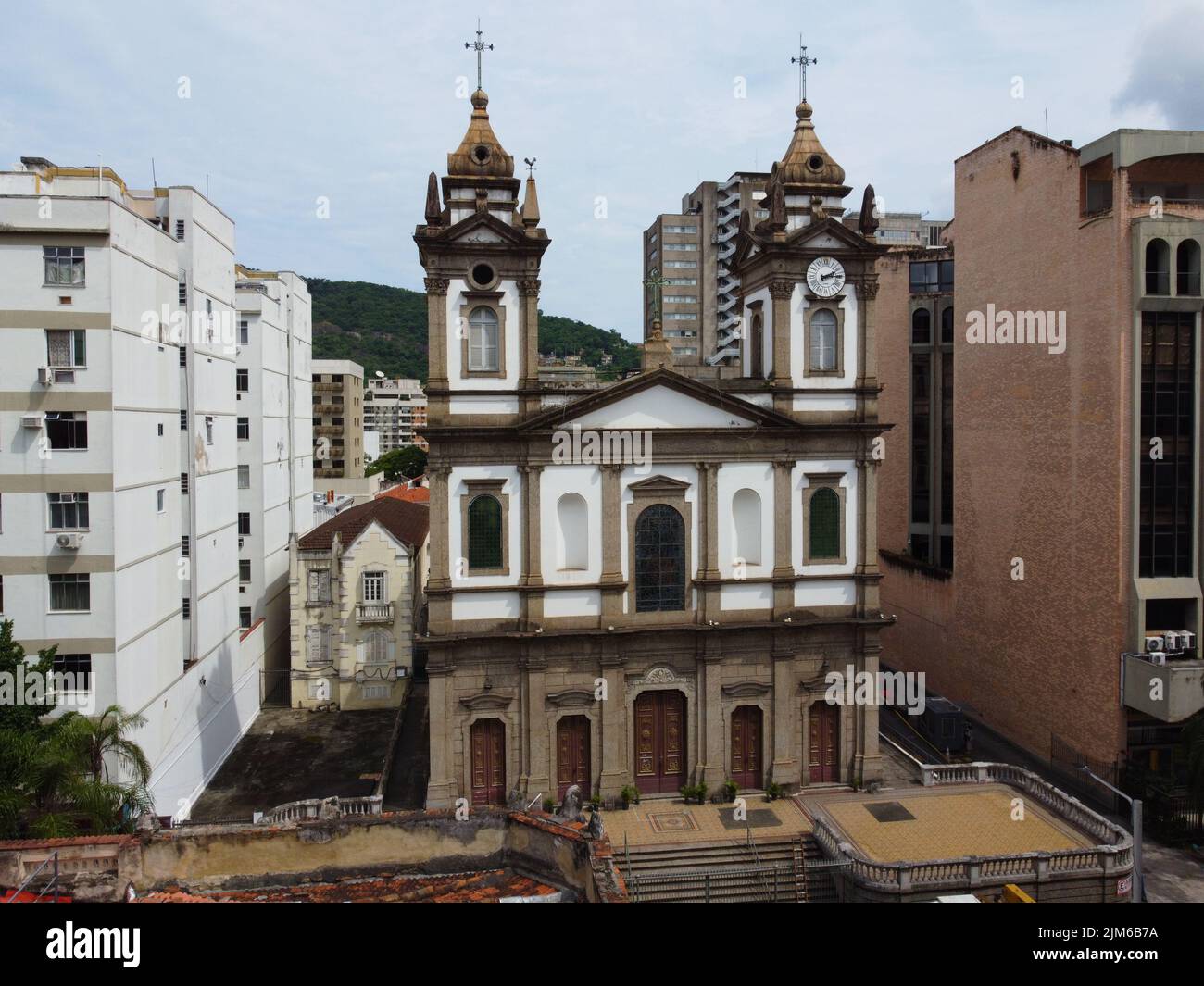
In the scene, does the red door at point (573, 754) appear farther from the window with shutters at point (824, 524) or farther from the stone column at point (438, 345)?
the stone column at point (438, 345)

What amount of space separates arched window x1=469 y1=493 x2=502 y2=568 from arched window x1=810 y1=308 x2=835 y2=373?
39.0 ft

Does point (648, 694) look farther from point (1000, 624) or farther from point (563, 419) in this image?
point (1000, 624)

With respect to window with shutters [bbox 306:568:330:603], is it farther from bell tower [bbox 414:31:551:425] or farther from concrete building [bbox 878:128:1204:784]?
concrete building [bbox 878:128:1204:784]

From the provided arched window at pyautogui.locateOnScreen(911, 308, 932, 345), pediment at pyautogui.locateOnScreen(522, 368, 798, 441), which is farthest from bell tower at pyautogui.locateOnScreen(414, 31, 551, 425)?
arched window at pyautogui.locateOnScreen(911, 308, 932, 345)

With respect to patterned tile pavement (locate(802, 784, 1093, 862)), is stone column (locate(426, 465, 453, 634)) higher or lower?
higher

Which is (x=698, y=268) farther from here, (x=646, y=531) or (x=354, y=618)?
(x=646, y=531)

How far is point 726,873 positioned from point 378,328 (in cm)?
13958

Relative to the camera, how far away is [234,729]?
38.4 metres

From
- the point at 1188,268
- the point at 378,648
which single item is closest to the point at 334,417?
the point at 378,648

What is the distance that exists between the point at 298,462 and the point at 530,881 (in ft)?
132

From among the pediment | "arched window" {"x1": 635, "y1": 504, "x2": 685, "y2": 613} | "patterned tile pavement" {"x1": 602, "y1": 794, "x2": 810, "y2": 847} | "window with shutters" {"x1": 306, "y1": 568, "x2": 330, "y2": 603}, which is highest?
the pediment

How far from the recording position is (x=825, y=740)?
1217 inches

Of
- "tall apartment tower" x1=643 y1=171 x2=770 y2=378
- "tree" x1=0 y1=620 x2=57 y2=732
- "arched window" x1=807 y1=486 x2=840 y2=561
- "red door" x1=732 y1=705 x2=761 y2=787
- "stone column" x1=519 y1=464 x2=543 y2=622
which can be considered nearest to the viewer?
"tree" x1=0 y1=620 x2=57 y2=732

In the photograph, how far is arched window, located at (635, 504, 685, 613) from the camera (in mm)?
29906
